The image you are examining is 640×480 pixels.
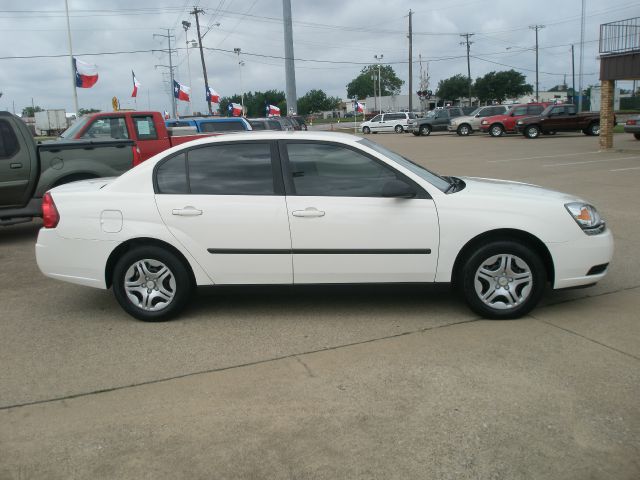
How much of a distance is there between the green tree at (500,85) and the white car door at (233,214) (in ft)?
299

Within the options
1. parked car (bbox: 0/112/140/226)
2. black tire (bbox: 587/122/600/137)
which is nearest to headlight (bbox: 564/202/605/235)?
parked car (bbox: 0/112/140/226)

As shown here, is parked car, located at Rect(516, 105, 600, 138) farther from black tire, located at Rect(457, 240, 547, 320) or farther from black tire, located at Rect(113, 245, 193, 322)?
black tire, located at Rect(113, 245, 193, 322)

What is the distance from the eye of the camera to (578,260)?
15.9 ft

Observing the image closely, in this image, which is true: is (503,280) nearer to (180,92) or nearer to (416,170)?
Result: (416,170)

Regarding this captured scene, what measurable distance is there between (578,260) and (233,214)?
111 inches

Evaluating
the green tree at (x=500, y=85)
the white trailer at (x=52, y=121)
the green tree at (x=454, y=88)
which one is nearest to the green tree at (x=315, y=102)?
the green tree at (x=454, y=88)

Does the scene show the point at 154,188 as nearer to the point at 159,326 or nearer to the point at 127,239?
the point at 127,239

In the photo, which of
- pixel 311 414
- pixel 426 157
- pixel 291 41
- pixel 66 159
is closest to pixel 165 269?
pixel 311 414

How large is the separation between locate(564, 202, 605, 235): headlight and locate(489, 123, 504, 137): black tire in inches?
1259

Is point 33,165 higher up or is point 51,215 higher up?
point 33,165

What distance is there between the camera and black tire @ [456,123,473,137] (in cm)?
3888

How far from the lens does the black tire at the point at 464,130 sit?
1531 inches

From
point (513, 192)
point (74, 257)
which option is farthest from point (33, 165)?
point (513, 192)

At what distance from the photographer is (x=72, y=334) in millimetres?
4922
